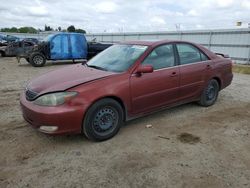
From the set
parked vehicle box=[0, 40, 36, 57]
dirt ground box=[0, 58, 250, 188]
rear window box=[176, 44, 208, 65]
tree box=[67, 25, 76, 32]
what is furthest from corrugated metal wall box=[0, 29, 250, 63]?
tree box=[67, 25, 76, 32]

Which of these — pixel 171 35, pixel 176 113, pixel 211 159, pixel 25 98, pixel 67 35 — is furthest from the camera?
pixel 171 35

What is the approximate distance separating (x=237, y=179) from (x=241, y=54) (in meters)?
13.8

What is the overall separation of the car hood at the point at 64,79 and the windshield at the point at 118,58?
0.73 feet

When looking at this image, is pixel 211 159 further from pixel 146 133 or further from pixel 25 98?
pixel 25 98

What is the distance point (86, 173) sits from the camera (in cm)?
318

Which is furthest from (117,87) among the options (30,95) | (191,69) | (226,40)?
(226,40)

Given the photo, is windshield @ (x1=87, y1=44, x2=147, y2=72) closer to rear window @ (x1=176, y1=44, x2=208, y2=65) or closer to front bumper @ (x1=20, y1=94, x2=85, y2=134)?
rear window @ (x1=176, y1=44, x2=208, y2=65)

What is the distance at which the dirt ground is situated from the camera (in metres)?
3.06

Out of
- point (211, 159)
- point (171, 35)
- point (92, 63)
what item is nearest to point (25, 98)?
point (92, 63)

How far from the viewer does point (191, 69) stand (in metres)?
5.23

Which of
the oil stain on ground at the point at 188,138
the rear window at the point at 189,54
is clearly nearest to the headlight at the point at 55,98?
the oil stain on ground at the point at 188,138

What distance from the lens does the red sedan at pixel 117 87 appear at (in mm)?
3707

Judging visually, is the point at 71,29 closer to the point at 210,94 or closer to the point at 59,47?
the point at 59,47

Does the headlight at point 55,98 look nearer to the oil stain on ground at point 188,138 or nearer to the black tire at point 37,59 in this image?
the oil stain on ground at point 188,138
